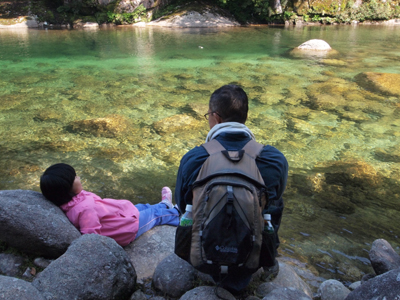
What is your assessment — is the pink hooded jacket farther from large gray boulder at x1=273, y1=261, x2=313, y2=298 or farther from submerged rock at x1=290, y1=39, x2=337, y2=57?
submerged rock at x1=290, y1=39, x2=337, y2=57

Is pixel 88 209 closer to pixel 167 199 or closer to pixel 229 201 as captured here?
pixel 167 199

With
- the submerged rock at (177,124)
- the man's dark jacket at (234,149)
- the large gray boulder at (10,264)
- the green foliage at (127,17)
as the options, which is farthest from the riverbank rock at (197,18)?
the man's dark jacket at (234,149)

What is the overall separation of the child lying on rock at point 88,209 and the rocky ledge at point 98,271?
12 cm

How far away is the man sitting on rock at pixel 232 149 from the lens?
6.81 feet

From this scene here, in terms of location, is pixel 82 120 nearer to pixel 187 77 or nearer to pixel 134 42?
pixel 187 77

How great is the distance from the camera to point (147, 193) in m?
4.51

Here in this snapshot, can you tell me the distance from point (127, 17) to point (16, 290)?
27.3m

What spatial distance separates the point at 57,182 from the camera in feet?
9.04

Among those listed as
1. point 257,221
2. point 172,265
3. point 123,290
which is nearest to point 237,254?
point 257,221

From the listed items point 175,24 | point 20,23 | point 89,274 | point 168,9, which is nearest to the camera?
point 89,274

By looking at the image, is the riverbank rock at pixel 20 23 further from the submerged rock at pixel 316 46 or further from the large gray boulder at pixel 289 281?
the large gray boulder at pixel 289 281

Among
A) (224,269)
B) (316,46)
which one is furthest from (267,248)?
(316,46)

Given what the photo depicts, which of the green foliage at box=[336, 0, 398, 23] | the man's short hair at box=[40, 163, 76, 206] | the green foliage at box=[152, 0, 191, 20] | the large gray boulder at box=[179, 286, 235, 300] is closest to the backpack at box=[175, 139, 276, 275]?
the large gray boulder at box=[179, 286, 235, 300]

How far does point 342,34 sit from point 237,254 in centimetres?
2242
